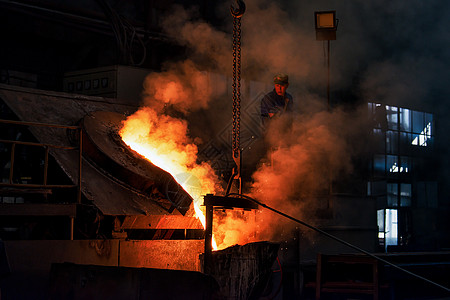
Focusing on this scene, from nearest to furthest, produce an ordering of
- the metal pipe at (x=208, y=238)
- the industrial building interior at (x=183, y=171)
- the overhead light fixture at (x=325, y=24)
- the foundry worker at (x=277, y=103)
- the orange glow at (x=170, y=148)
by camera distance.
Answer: the metal pipe at (x=208, y=238), the industrial building interior at (x=183, y=171), the orange glow at (x=170, y=148), the foundry worker at (x=277, y=103), the overhead light fixture at (x=325, y=24)

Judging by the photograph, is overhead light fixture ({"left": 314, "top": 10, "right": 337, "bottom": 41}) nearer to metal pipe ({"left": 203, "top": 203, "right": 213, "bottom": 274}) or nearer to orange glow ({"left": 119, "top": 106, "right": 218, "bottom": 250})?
orange glow ({"left": 119, "top": 106, "right": 218, "bottom": 250})

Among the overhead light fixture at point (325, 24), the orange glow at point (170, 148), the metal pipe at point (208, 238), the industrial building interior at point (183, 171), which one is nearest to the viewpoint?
the metal pipe at point (208, 238)

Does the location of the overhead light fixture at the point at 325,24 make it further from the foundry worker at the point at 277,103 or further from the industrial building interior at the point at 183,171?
the foundry worker at the point at 277,103

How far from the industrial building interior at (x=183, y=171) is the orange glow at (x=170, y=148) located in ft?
0.14

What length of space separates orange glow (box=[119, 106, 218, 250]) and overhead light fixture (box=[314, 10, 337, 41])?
304cm

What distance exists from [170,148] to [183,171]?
1.65ft

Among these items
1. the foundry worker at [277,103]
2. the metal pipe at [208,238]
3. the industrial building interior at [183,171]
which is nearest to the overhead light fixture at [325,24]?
the industrial building interior at [183,171]

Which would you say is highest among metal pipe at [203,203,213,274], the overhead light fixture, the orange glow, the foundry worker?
the overhead light fixture

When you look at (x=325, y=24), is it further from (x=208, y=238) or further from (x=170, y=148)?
(x=208, y=238)

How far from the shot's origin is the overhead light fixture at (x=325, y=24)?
9469 millimetres

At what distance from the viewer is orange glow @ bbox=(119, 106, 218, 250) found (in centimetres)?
782

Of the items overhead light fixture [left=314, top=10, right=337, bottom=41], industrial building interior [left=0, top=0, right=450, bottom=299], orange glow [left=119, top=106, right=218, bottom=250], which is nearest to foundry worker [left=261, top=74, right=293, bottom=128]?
industrial building interior [left=0, top=0, right=450, bottom=299]

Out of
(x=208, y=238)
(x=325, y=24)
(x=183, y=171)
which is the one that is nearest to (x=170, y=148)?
(x=183, y=171)

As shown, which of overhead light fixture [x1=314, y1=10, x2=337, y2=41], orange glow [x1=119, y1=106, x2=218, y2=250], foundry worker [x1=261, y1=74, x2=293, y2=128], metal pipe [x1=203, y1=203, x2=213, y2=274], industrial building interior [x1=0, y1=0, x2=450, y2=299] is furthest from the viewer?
overhead light fixture [x1=314, y1=10, x2=337, y2=41]
